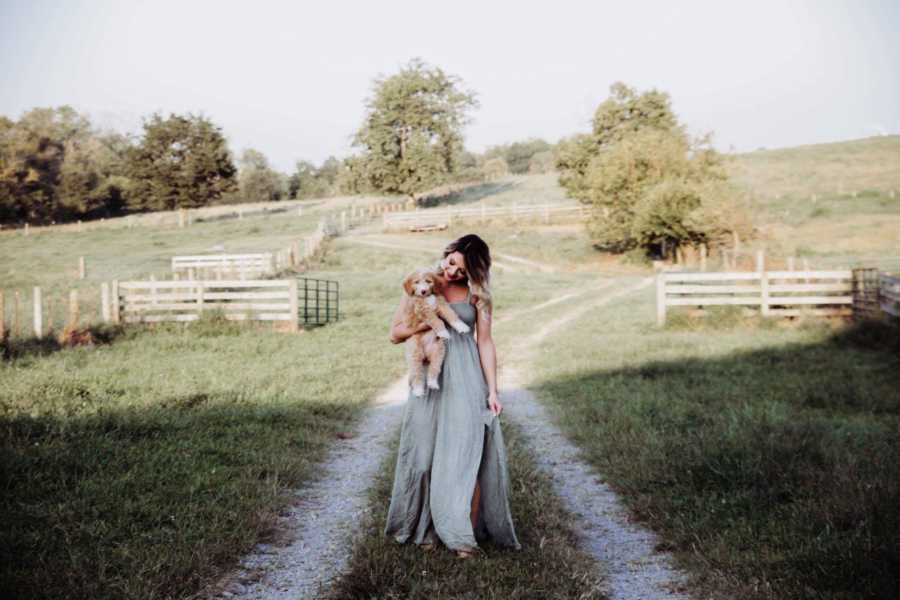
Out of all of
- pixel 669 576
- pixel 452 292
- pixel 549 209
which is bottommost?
pixel 669 576

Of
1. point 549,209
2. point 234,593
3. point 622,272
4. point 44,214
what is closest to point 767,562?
point 234,593

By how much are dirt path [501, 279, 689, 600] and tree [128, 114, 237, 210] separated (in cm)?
5150

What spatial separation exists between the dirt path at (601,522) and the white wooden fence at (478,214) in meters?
40.1

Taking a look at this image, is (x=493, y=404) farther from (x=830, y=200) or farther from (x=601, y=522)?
(x=830, y=200)

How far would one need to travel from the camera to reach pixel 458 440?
461cm

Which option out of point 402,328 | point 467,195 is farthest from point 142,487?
point 467,195

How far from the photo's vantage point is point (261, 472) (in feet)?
21.4

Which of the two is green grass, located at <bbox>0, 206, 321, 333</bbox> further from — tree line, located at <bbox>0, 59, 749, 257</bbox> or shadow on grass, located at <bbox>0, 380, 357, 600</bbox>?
shadow on grass, located at <bbox>0, 380, 357, 600</bbox>

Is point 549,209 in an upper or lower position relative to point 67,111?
lower

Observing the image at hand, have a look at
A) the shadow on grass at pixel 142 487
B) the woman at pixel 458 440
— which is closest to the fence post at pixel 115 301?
the shadow on grass at pixel 142 487

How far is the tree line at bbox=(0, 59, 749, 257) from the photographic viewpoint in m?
33.2

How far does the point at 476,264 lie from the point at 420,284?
39 centimetres

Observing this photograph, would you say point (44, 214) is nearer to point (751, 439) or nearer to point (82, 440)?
point (82, 440)

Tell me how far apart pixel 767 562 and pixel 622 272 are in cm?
3073
